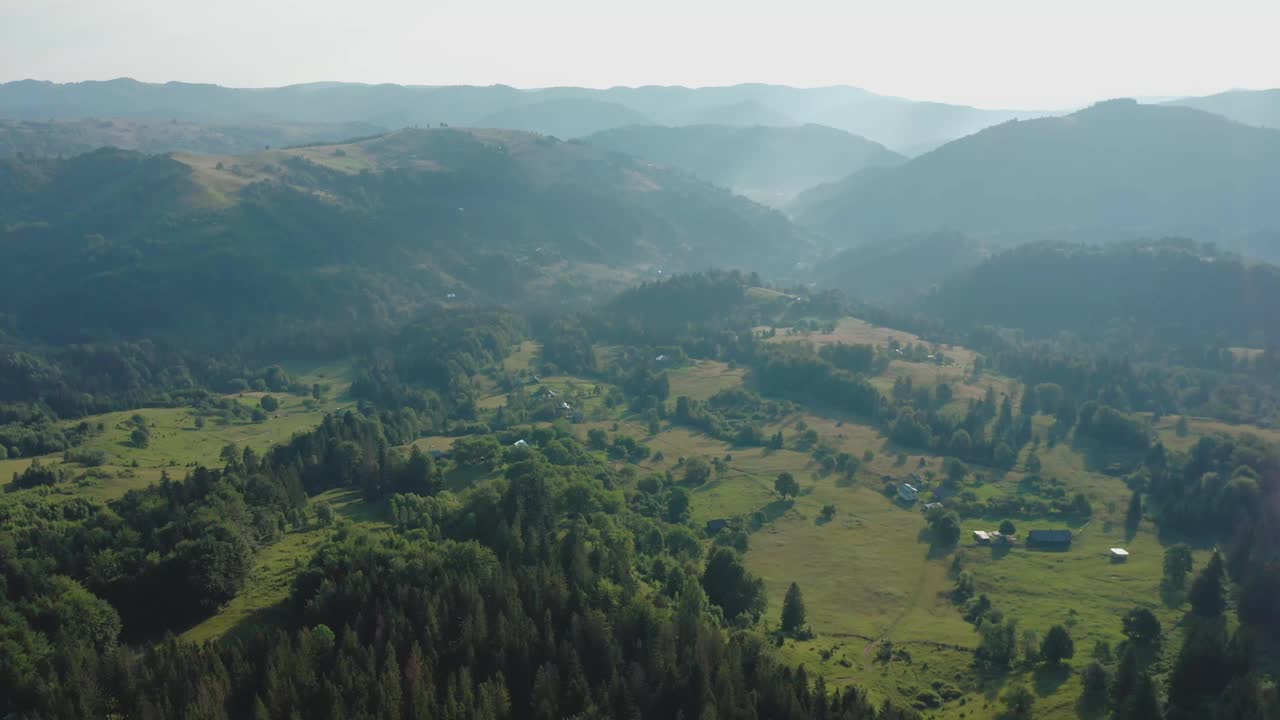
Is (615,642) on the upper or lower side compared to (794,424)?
upper

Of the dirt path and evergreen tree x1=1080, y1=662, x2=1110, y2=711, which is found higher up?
evergreen tree x1=1080, y1=662, x2=1110, y2=711

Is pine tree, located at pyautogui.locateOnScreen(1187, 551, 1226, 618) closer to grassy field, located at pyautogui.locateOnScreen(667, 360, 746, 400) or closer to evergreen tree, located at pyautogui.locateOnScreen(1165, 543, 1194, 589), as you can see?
evergreen tree, located at pyautogui.locateOnScreen(1165, 543, 1194, 589)

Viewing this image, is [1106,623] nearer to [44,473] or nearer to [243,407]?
[44,473]

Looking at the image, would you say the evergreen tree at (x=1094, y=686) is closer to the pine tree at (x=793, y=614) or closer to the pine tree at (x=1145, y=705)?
the pine tree at (x=1145, y=705)

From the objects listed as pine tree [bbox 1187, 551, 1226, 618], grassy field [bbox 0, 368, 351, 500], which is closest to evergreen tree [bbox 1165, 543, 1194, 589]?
pine tree [bbox 1187, 551, 1226, 618]

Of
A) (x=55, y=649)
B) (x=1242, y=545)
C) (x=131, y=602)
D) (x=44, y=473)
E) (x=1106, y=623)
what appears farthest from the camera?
(x=44, y=473)

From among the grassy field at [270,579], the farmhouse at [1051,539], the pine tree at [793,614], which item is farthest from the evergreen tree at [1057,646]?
the grassy field at [270,579]

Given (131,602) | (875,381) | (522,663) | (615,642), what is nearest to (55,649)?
(131,602)
